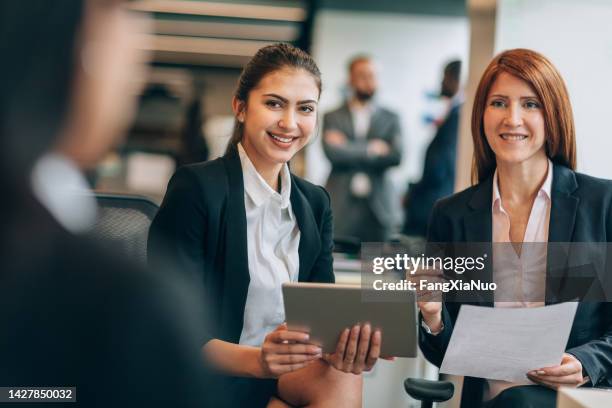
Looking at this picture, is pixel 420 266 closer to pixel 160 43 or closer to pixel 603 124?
pixel 603 124

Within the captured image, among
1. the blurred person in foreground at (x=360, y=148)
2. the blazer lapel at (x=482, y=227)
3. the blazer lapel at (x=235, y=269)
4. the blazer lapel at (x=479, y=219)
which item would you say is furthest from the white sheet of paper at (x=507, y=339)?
the blurred person in foreground at (x=360, y=148)

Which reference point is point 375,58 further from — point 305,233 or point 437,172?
point 305,233

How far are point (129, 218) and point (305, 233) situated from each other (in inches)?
17.7

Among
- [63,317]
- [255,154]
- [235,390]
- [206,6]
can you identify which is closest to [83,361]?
[63,317]

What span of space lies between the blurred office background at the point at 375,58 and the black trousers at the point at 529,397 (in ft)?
1.80

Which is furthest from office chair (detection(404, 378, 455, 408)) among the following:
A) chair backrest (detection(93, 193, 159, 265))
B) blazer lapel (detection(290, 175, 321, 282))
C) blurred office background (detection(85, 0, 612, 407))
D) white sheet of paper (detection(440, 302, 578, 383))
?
chair backrest (detection(93, 193, 159, 265))

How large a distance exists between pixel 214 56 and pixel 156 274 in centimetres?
1080

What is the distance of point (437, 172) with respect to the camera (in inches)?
151

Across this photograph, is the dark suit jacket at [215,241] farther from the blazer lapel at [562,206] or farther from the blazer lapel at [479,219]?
the blazer lapel at [562,206]

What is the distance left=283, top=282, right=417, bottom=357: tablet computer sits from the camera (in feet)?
4.77

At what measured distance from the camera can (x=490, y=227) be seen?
76.2 inches

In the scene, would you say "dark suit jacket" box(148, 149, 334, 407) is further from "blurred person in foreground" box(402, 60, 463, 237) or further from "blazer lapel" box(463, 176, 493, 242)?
"blurred person in foreground" box(402, 60, 463, 237)

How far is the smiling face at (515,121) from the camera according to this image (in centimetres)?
191

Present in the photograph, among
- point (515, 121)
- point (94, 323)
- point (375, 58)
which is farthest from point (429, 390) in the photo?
point (375, 58)
